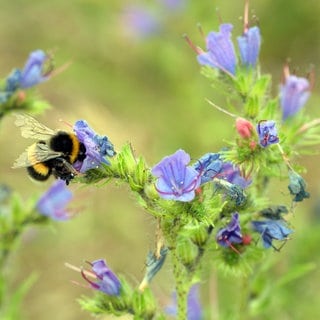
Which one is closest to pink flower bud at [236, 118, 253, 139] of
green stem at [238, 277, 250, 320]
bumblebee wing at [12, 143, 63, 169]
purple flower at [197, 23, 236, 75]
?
purple flower at [197, 23, 236, 75]

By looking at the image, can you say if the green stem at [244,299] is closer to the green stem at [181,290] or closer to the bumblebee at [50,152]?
the green stem at [181,290]

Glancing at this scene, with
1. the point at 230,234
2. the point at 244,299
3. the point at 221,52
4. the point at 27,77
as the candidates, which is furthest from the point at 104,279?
the point at 27,77

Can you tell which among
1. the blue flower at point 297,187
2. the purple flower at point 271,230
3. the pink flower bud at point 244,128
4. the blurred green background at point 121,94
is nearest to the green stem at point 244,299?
the purple flower at point 271,230

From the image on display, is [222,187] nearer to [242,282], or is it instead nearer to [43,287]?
[242,282]

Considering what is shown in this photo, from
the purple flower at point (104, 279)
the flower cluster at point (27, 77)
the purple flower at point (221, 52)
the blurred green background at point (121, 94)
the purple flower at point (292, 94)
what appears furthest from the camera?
the blurred green background at point (121, 94)

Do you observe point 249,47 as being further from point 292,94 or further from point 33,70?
point 33,70

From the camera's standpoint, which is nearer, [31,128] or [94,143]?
[94,143]

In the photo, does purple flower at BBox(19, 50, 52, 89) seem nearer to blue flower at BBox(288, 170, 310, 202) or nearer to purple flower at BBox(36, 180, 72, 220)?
purple flower at BBox(36, 180, 72, 220)
